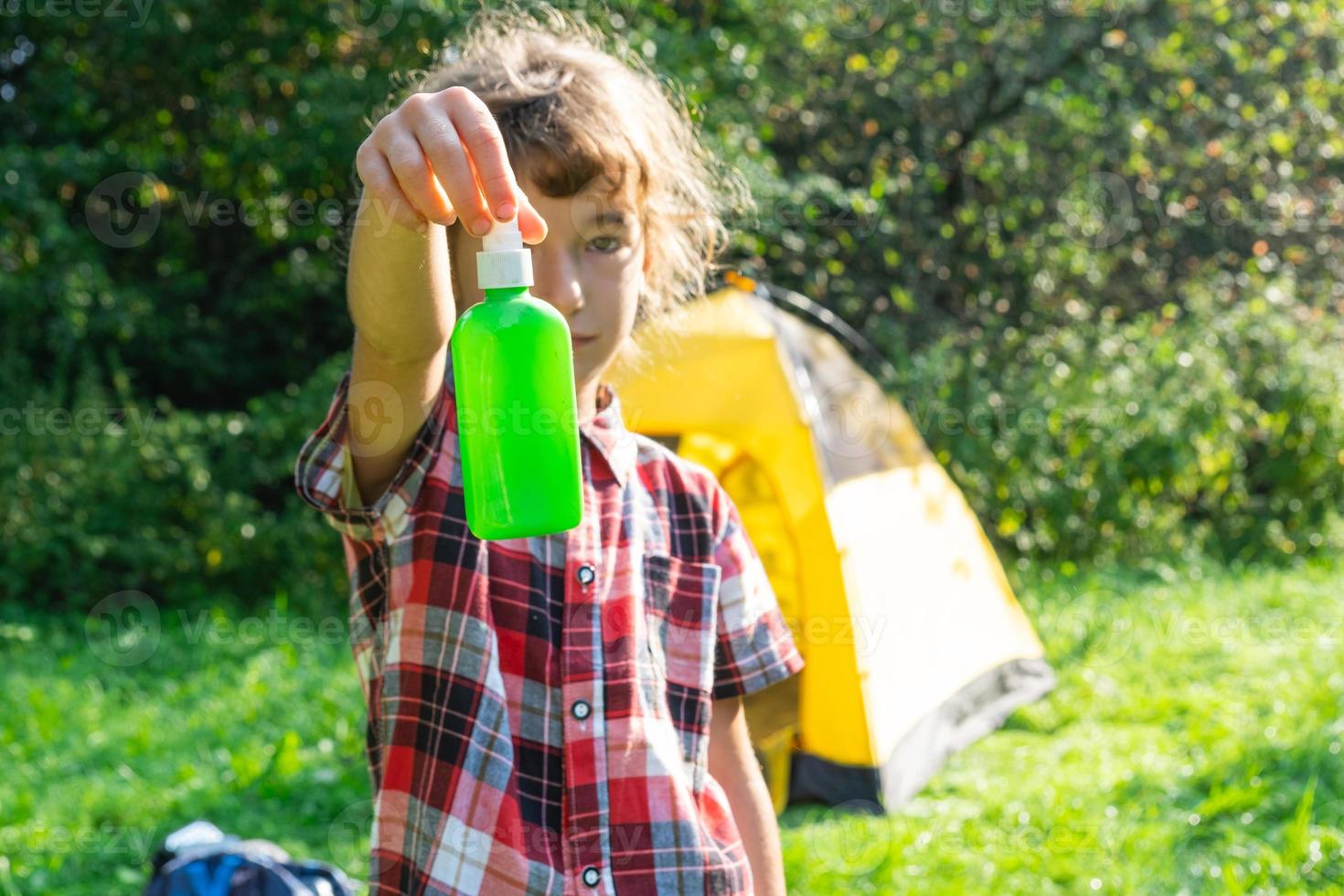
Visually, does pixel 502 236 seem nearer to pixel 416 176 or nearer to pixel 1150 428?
pixel 416 176

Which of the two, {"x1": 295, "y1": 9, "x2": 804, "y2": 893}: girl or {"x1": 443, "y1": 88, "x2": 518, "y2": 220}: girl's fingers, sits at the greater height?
{"x1": 443, "y1": 88, "x2": 518, "y2": 220}: girl's fingers

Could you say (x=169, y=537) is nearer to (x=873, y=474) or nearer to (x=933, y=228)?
(x=873, y=474)

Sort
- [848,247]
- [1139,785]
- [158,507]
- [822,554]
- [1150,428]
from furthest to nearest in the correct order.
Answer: [848,247], [1150,428], [158,507], [822,554], [1139,785]

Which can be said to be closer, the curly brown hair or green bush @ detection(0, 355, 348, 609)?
the curly brown hair

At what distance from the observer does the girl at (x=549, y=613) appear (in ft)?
3.80

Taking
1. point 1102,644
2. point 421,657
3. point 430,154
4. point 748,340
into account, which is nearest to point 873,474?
point 748,340

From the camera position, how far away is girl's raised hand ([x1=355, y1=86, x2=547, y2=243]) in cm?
87

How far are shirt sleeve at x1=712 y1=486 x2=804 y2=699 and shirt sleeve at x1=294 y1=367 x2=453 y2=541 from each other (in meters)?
0.36

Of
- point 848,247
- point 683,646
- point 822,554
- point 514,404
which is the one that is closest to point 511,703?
point 683,646

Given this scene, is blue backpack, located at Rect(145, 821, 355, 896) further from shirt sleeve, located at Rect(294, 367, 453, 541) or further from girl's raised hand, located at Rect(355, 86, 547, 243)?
girl's raised hand, located at Rect(355, 86, 547, 243)

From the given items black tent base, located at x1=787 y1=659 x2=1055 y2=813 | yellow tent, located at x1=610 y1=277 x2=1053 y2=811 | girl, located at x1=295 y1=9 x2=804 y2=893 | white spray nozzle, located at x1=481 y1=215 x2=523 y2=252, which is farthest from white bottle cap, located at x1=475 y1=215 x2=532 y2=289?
black tent base, located at x1=787 y1=659 x2=1055 y2=813

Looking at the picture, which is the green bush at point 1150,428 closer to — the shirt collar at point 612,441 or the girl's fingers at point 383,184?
the shirt collar at point 612,441

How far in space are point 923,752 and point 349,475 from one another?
239 cm

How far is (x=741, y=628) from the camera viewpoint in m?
1.40
